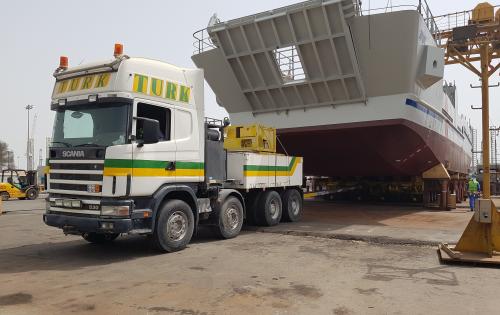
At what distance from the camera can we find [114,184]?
6.58m

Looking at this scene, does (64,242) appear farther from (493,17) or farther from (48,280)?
(493,17)

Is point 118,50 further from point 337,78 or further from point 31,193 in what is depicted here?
point 31,193

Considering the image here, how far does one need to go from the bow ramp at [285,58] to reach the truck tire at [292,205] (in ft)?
10.4

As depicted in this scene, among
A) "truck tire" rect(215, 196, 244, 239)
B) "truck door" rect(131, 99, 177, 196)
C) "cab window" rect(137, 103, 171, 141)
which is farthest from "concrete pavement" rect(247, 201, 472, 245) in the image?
"cab window" rect(137, 103, 171, 141)

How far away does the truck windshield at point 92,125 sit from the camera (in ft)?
22.2

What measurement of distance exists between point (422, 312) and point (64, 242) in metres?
7.26

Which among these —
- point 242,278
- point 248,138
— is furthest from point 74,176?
point 248,138

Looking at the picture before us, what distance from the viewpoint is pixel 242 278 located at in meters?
5.73

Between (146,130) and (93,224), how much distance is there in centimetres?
171

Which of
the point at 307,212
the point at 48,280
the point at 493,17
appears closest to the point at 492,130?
the point at 493,17

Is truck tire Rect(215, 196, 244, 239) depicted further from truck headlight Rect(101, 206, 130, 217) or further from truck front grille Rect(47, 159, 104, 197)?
truck front grille Rect(47, 159, 104, 197)

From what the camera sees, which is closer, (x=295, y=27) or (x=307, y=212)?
(x=295, y=27)

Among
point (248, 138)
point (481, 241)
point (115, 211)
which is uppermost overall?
point (248, 138)

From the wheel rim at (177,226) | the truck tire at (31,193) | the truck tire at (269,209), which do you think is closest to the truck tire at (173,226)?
the wheel rim at (177,226)
